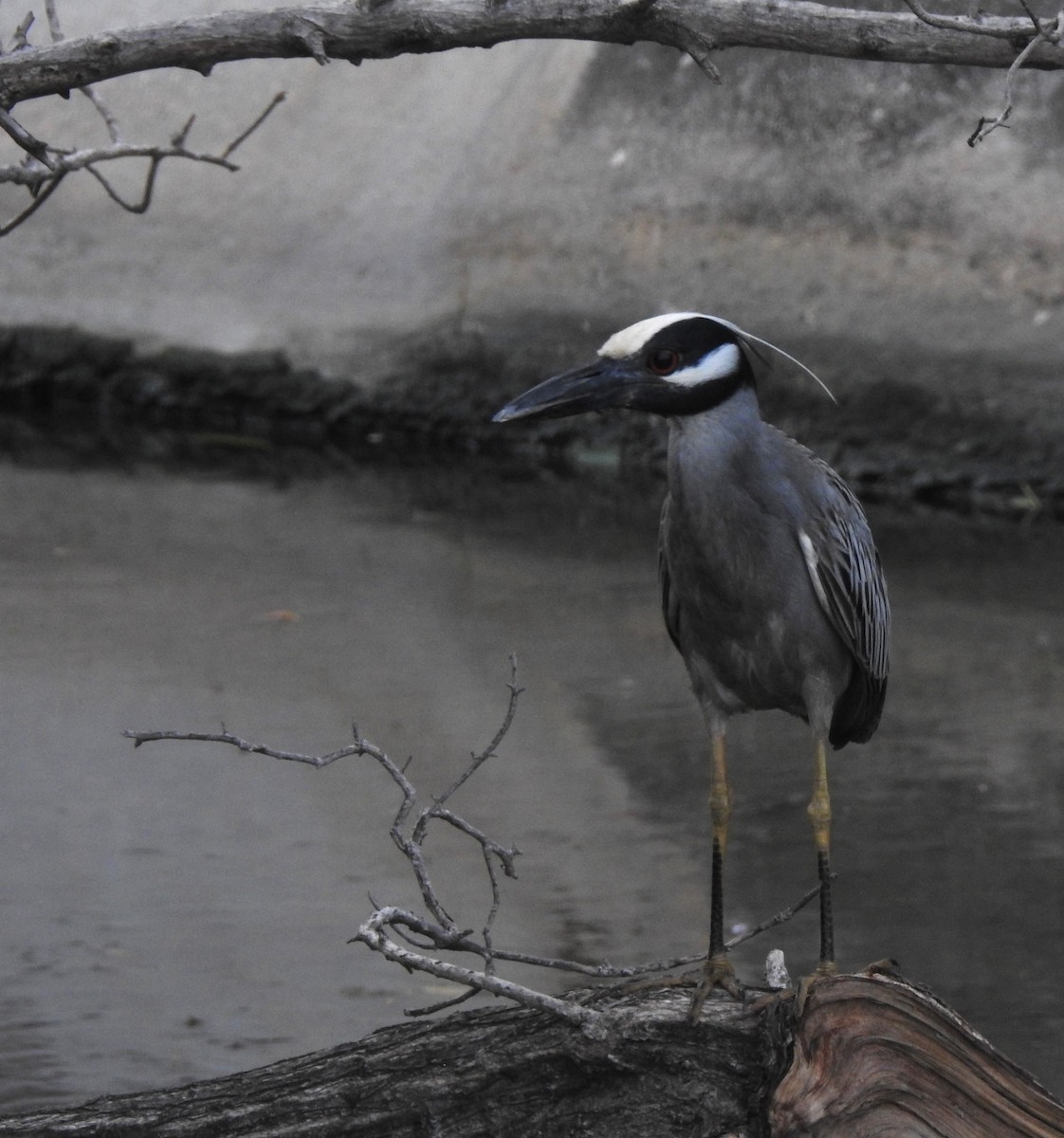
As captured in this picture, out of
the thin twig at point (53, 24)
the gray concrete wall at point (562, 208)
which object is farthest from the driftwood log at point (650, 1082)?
the gray concrete wall at point (562, 208)

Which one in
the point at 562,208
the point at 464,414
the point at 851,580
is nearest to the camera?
the point at 851,580

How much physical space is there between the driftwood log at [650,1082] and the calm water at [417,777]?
1613 millimetres

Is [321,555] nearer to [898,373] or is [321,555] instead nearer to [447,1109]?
[898,373]

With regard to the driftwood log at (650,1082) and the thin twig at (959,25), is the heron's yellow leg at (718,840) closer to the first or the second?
the driftwood log at (650,1082)

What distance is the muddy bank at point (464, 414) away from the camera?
35.9ft

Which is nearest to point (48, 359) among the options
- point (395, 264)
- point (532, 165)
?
point (395, 264)

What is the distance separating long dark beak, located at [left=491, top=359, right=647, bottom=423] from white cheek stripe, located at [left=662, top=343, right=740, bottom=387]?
72mm

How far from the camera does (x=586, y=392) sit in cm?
346

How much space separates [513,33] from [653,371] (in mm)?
656

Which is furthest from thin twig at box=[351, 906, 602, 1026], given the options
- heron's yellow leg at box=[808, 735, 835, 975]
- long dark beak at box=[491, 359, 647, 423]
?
long dark beak at box=[491, 359, 647, 423]

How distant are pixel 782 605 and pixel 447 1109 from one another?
1.14 m

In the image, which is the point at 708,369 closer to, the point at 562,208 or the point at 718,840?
the point at 718,840

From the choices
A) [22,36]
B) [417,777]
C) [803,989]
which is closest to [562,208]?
[417,777]

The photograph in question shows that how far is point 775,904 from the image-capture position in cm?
581
